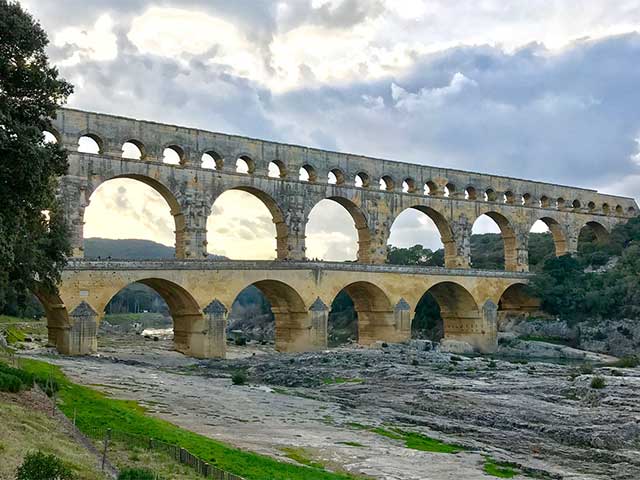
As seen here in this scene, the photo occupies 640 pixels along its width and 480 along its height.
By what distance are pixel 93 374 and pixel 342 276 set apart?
22.0 meters

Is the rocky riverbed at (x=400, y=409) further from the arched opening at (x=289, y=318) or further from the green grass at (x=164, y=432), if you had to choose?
the arched opening at (x=289, y=318)

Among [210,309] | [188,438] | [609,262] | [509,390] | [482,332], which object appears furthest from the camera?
[609,262]

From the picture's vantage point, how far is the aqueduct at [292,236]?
39844 mm

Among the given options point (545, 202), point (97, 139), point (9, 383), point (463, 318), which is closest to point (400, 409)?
point (9, 383)

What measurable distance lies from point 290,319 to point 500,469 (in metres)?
30.6

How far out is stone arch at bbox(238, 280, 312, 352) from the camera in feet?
148

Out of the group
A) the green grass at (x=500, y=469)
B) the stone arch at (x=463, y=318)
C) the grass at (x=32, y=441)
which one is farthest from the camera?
the stone arch at (x=463, y=318)

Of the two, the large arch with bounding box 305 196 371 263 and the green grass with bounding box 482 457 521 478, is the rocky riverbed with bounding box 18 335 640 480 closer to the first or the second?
the green grass with bounding box 482 457 521 478

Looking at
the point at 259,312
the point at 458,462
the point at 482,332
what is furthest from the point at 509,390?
the point at 259,312

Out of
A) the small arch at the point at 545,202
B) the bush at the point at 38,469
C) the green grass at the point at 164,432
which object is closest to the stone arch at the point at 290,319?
the green grass at the point at 164,432

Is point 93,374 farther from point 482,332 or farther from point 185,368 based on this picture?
point 482,332

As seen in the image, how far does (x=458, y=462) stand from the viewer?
16.7m

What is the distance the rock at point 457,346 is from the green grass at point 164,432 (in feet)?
112

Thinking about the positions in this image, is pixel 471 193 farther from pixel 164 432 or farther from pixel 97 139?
pixel 164 432
